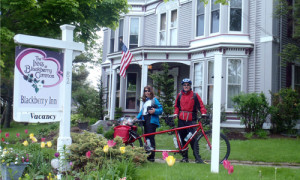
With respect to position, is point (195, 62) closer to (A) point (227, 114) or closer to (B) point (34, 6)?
(A) point (227, 114)

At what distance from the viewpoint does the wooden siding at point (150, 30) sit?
19.1 metres

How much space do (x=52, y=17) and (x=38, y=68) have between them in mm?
6323

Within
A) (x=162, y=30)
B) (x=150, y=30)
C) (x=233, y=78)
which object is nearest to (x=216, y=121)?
(x=233, y=78)

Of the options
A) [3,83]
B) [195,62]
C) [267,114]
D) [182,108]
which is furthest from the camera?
[3,83]

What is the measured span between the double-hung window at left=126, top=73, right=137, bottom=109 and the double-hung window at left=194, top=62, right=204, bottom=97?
456 cm

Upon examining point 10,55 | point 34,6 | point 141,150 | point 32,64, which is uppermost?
point 34,6

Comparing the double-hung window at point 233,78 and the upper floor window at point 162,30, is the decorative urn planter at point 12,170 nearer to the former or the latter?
the double-hung window at point 233,78

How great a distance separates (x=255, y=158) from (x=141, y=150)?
3.64 metres

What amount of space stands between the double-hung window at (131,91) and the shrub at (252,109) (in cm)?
761

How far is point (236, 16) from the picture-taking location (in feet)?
49.2

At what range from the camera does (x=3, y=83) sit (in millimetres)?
29047

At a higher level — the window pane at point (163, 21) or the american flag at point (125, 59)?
the window pane at point (163, 21)

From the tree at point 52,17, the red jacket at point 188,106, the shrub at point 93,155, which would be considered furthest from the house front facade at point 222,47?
the shrub at point 93,155

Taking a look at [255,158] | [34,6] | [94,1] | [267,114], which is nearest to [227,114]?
[267,114]
